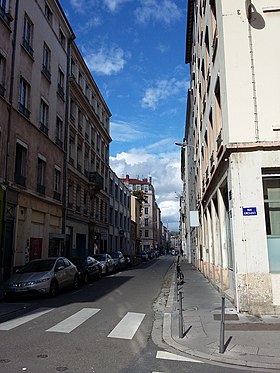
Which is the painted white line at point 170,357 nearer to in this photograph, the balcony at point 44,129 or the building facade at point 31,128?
the building facade at point 31,128

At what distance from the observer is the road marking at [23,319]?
8469 mm

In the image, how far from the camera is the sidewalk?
19.8 feet

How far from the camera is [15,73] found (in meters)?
19.6

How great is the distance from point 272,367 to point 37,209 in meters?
18.2

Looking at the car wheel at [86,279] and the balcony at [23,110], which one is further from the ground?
the balcony at [23,110]

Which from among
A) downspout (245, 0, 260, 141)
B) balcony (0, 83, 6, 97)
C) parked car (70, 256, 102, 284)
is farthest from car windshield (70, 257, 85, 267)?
downspout (245, 0, 260, 141)

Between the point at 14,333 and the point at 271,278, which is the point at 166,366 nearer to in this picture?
the point at 14,333

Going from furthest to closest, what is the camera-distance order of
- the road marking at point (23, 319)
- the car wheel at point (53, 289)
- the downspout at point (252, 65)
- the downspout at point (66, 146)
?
the downspout at point (66, 146), the car wheel at point (53, 289), the downspout at point (252, 65), the road marking at point (23, 319)

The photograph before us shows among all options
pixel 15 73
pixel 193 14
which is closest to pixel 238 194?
pixel 15 73

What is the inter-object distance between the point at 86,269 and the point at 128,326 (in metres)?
11.0

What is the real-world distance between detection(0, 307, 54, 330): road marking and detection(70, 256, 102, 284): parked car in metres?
7.73

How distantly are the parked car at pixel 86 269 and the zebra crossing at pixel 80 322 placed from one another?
802 cm

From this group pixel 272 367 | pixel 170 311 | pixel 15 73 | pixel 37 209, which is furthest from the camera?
pixel 37 209

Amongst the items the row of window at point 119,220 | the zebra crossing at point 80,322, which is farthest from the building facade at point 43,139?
the row of window at point 119,220
